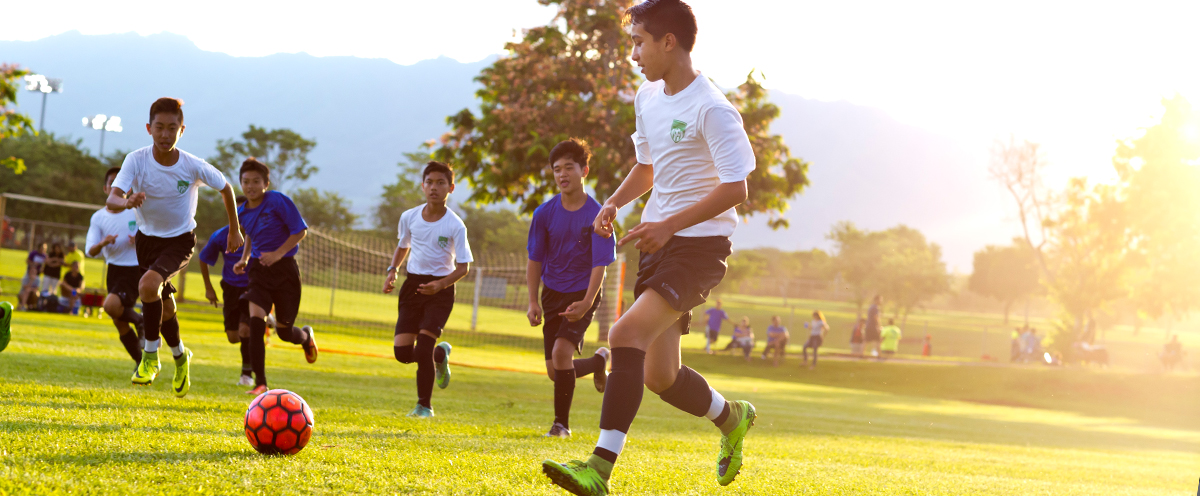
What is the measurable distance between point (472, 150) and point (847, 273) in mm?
55110

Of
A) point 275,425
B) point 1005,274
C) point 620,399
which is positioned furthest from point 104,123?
point 1005,274

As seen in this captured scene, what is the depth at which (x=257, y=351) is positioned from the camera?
277 inches

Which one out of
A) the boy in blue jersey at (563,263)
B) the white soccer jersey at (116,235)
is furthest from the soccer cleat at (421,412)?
the white soccer jersey at (116,235)

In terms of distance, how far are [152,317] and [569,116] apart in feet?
58.9

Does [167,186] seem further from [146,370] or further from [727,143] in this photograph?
[727,143]

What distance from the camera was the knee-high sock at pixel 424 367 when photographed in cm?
700

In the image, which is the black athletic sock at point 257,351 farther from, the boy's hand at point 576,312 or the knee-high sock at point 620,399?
the knee-high sock at point 620,399

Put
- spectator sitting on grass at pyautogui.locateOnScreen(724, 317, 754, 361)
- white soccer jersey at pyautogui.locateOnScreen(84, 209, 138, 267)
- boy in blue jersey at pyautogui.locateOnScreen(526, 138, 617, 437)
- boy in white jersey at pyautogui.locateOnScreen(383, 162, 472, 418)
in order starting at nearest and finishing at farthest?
boy in blue jersey at pyautogui.locateOnScreen(526, 138, 617, 437) < boy in white jersey at pyautogui.locateOnScreen(383, 162, 472, 418) < white soccer jersey at pyautogui.locateOnScreen(84, 209, 138, 267) < spectator sitting on grass at pyautogui.locateOnScreen(724, 317, 754, 361)

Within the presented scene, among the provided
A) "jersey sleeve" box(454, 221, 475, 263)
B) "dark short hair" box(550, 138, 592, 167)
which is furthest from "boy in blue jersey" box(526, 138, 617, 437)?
"jersey sleeve" box(454, 221, 475, 263)

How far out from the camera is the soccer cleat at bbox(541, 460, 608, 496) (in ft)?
10.5

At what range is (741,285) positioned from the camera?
76.9 metres

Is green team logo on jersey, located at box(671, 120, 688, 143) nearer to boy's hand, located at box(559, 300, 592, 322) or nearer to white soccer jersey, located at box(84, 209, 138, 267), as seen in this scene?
boy's hand, located at box(559, 300, 592, 322)

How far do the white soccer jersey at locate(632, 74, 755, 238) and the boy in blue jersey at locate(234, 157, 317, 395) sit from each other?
436cm

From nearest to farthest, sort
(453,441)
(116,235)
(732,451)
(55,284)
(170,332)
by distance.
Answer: (732,451) < (453,441) < (170,332) < (116,235) < (55,284)
